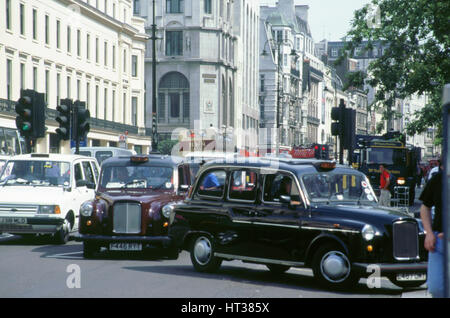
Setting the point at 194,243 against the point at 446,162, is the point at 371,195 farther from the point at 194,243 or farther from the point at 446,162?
the point at 446,162

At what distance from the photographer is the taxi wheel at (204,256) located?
47.0 feet

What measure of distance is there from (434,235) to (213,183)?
626 centimetres

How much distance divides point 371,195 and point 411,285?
1.60m

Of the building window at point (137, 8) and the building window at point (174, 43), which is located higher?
the building window at point (137, 8)

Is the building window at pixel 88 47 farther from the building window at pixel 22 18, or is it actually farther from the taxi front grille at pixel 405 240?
the taxi front grille at pixel 405 240

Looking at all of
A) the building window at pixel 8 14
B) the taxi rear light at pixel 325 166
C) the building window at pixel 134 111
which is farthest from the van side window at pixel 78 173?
the building window at pixel 134 111

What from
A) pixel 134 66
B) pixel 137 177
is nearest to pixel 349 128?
pixel 137 177

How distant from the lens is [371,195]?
1370 cm

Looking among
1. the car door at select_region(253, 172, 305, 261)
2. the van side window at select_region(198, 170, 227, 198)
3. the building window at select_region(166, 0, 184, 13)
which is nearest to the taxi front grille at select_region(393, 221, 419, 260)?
the car door at select_region(253, 172, 305, 261)

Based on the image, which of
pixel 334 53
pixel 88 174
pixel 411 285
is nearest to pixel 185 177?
pixel 88 174

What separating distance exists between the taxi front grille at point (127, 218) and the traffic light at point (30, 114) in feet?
28.9

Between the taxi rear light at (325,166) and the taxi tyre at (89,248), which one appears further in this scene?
the taxi tyre at (89,248)

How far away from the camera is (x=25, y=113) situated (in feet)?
81.5

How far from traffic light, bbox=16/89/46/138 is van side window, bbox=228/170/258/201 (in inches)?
458
